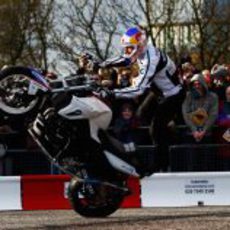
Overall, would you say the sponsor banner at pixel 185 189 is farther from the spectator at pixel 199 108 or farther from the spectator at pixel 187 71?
the spectator at pixel 187 71

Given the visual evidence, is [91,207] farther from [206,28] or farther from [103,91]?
[206,28]

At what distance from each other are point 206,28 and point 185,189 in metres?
14.9

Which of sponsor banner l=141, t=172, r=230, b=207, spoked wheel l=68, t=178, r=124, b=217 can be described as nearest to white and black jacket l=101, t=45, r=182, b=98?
spoked wheel l=68, t=178, r=124, b=217

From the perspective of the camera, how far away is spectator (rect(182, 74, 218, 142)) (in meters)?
12.6

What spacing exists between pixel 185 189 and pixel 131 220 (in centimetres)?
178

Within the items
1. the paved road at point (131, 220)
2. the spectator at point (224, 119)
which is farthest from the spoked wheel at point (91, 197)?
the spectator at point (224, 119)

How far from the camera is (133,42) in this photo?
1004cm

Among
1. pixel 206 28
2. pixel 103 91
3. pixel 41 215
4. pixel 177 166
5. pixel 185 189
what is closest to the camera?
pixel 103 91

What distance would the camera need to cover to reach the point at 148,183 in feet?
37.7

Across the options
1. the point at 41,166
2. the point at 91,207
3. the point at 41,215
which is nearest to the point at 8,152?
the point at 41,166

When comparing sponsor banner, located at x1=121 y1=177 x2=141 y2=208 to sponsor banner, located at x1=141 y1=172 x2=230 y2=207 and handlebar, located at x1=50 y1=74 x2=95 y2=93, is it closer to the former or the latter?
sponsor banner, located at x1=141 y1=172 x2=230 y2=207

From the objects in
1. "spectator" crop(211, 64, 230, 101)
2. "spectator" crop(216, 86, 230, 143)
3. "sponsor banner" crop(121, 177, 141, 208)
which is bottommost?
"sponsor banner" crop(121, 177, 141, 208)

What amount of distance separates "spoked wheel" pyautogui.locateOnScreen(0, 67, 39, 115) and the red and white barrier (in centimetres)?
185

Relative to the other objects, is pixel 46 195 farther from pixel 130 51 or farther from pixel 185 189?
pixel 130 51
